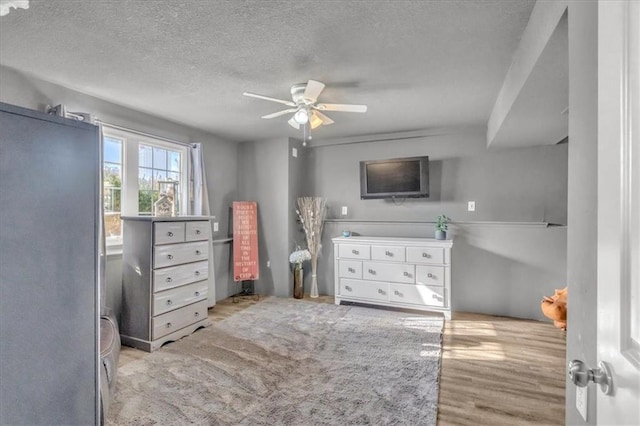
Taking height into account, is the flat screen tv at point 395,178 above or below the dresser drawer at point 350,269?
above

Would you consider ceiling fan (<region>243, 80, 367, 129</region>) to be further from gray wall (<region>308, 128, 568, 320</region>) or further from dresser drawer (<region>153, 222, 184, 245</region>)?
gray wall (<region>308, 128, 568, 320</region>)

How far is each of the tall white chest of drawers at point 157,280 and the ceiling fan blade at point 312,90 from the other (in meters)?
1.68

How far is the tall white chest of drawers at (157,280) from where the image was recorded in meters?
2.79

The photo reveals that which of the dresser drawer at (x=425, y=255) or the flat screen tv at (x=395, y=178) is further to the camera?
the flat screen tv at (x=395, y=178)

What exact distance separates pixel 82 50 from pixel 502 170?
13.4 feet

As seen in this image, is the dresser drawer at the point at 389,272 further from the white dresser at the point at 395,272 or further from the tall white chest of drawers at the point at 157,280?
the tall white chest of drawers at the point at 157,280

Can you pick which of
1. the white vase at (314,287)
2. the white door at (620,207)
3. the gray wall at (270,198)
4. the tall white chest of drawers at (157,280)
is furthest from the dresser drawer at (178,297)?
the white door at (620,207)

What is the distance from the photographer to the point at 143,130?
3.33 meters

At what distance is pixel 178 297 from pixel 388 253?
7.57 ft

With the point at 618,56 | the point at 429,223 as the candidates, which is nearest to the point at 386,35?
the point at 618,56

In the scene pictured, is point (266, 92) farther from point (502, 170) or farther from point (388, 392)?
point (502, 170)

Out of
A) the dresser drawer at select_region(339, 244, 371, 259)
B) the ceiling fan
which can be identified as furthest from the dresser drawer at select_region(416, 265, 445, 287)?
the ceiling fan

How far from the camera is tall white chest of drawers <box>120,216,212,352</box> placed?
9.16 ft

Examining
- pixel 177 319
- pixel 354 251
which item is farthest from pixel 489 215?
pixel 177 319
